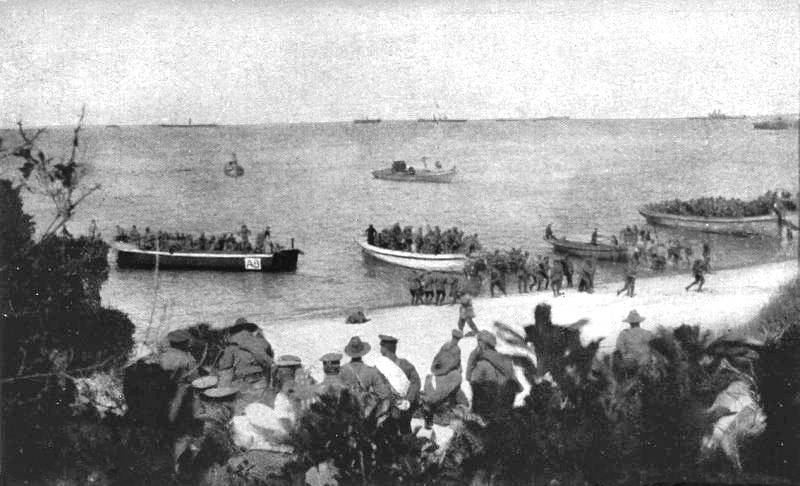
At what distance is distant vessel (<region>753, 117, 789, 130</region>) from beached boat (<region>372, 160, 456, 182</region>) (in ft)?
9.44

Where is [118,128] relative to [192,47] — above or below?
below

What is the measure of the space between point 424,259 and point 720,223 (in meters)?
3.14

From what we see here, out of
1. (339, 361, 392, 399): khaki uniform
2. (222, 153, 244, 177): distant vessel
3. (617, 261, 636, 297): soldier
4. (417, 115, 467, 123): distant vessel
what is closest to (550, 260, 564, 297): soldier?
(617, 261, 636, 297): soldier

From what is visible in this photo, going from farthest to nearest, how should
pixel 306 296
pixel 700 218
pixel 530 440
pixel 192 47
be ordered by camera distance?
pixel 700 218 < pixel 306 296 < pixel 192 47 < pixel 530 440

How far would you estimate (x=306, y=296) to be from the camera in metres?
6.93

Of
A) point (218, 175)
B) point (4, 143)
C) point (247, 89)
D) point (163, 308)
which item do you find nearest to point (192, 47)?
point (247, 89)

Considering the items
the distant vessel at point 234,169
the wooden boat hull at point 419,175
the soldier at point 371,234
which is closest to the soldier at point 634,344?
the soldier at point 371,234

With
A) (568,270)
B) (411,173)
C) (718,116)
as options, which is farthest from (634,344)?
(411,173)

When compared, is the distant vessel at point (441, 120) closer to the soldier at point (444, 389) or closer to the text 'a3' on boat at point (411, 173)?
the text 'a3' on boat at point (411, 173)

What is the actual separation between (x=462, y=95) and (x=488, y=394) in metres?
2.51

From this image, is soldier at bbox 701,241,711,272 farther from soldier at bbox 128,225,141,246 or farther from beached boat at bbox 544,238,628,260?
soldier at bbox 128,225,141,246

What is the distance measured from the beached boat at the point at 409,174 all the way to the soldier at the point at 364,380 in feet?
7.57

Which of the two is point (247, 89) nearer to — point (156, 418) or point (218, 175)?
point (218, 175)

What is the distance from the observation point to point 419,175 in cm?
777
